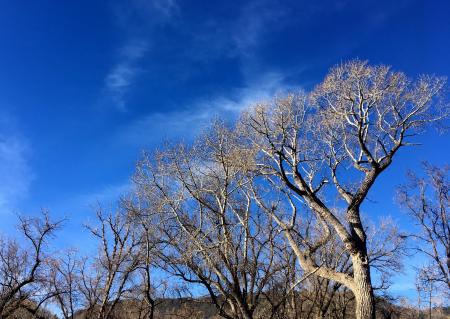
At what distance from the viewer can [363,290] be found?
42.7 ft

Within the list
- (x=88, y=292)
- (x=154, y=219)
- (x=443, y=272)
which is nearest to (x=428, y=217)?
(x=443, y=272)

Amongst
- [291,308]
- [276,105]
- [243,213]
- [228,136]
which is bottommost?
[291,308]

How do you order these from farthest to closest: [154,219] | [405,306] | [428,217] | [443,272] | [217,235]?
[405,306] → [428,217] → [443,272] → [154,219] → [217,235]

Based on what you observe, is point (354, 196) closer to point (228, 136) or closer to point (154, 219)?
point (228, 136)

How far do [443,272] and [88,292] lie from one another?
2055 centimetres

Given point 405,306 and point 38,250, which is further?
point 405,306

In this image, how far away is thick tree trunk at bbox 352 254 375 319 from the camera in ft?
41.4

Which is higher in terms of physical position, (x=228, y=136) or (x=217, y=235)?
(x=228, y=136)

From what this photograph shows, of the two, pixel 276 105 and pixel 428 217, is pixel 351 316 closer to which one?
pixel 428 217

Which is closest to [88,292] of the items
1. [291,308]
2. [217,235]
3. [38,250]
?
[38,250]

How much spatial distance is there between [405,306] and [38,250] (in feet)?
94.6

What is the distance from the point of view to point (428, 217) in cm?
2370

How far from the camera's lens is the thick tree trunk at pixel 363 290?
1261 cm

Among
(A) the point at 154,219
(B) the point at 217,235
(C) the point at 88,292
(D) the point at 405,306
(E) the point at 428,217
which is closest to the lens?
(B) the point at 217,235
